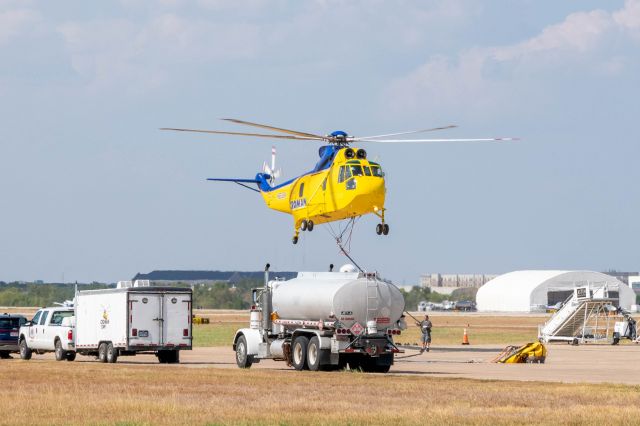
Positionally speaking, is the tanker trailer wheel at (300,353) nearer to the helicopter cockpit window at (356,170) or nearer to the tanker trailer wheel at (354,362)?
the tanker trailer wheel at (354,362)

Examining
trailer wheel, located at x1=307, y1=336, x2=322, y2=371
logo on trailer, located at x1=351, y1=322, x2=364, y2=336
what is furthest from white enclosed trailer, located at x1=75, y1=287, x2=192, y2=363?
logo on trailer, located at x1=351, y1=322, x2=364, y2=336

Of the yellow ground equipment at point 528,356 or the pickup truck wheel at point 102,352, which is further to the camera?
the yellow ground equipment at point 528,356

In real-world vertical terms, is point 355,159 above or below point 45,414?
above

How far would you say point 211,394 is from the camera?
89.8 feet

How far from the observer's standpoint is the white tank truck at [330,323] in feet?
120

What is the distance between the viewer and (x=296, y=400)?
25.7 m

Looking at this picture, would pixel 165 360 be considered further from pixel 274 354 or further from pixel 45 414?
pixel 45 414

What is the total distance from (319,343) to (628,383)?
8.97 m

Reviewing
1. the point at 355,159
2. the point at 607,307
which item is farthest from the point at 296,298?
the point at 607,307

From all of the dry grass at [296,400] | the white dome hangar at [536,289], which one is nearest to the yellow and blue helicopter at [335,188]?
the dry grass at [296,400]

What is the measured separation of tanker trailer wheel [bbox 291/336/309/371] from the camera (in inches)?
1489

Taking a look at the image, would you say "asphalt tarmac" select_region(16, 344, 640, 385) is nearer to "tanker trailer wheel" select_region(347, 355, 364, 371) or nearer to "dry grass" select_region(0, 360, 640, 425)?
"tanker trailer wheel" select_region(347, 355, 364, 371)

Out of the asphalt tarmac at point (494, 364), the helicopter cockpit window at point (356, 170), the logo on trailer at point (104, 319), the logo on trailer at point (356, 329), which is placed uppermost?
the helicopter cockpit window at point (356, 170)

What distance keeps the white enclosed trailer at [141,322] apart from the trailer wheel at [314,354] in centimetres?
670
